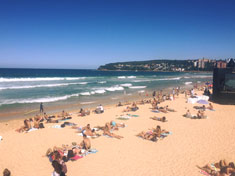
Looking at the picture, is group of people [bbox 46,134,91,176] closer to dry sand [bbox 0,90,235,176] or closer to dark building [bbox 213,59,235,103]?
dry sand [bbox 0,90,235,176]

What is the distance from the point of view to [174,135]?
914cm

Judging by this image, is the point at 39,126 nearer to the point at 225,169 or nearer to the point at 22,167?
Answer: the point at 22,167

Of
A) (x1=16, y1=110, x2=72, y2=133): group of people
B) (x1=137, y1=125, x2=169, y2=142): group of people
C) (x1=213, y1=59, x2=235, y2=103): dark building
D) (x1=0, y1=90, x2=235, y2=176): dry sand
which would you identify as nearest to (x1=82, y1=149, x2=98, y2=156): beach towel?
(x1=0, y1=90, x2=235, y2=176): dry sand

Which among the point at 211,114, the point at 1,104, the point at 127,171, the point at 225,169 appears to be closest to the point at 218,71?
the point at 211,114

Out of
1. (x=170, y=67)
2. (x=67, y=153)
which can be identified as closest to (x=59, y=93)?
(x=67, y=153)

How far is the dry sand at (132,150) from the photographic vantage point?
6078 millimetres

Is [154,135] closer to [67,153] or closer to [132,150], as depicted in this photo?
[132,150]

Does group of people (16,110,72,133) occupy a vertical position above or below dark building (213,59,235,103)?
below

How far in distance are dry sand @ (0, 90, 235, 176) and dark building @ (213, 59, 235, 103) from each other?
625 centimetres

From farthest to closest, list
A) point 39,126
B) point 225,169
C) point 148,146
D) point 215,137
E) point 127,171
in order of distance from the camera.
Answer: point 39,126 < point 215,137 < point 148,146 < point 127,171 < point 225,169

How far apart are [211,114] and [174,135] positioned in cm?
594

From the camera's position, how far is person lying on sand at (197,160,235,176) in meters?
5.46

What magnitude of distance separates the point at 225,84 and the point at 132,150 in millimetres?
13672

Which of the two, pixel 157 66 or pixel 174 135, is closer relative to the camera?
pixel 174 135
